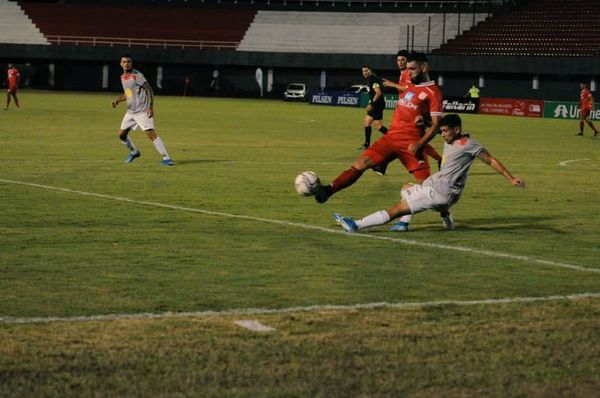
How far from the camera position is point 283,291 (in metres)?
9.23

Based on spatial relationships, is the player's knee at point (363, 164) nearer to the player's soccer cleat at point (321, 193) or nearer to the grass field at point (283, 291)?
the player's soccer cleat at point (321, 193)

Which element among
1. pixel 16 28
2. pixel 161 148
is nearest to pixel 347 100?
pixel 16 28

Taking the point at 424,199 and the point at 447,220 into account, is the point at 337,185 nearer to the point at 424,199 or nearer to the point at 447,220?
the point at 447,220

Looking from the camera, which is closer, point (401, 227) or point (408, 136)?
point (401, 227)

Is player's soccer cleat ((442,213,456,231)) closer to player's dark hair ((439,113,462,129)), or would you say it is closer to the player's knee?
the player's knee

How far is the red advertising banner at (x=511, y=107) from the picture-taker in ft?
202

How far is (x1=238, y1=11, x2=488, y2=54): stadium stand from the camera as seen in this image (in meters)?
76.4

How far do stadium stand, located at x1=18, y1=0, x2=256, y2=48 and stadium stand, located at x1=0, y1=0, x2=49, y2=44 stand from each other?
1.95 ft

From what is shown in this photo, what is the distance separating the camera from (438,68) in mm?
72250

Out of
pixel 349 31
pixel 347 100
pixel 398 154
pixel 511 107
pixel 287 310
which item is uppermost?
pixel 349 31

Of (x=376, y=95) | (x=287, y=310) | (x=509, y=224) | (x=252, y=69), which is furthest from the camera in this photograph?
(x=252, y=69)

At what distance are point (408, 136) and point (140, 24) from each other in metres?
71.8

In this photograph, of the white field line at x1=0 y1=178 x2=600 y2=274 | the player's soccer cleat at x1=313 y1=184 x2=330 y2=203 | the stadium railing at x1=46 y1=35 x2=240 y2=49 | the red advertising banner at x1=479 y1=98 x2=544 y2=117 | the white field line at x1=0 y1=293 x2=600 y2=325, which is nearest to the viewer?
the white field line at x1=0 y1=293 x2=600 y2=325

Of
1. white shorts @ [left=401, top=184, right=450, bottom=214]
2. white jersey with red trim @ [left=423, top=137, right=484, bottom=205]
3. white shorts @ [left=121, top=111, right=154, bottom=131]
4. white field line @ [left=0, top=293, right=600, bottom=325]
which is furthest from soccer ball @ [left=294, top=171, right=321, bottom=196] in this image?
white shorts @ [left=121, top=111, right=154, bottom=131]
